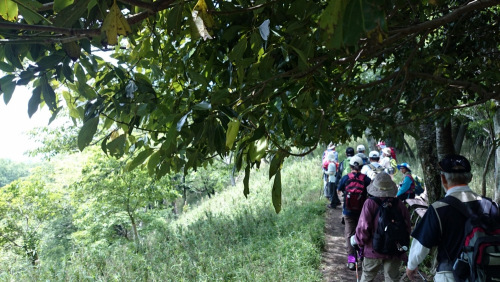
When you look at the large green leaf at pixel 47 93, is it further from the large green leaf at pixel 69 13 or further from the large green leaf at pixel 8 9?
the large green leaf at pixel 69 13

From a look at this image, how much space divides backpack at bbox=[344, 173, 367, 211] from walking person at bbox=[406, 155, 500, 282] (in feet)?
8.58

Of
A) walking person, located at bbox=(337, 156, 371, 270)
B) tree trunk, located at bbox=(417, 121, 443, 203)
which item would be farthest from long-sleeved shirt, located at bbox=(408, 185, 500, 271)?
tree trunk, located at bbox=(417, 121, 443, 203)

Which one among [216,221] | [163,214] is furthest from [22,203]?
[216,221]

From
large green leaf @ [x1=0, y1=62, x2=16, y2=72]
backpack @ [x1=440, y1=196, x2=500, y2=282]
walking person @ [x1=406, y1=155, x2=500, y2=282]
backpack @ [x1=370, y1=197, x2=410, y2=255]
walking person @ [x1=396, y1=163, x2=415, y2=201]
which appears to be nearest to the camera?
large green leaf @ [x1=0, y1=62, x2=16, y2=72]

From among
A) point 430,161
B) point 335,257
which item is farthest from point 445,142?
point 335,257

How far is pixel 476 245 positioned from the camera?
256cm

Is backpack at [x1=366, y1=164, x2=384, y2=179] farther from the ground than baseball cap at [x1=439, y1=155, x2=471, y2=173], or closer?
closer

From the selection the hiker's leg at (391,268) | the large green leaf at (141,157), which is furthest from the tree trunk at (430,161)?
the large green leaf at (141,157)

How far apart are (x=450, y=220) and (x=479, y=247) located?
0.31 m

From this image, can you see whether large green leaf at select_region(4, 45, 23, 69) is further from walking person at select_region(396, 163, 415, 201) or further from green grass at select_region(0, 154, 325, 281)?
walking person at select_region(396, 163, 415, 201)

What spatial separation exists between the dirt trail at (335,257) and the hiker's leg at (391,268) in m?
0.78

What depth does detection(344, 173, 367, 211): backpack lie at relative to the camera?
5684 mm

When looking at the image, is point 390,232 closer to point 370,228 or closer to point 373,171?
point 370,228

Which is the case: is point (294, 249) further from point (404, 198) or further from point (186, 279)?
point (404, 198)
